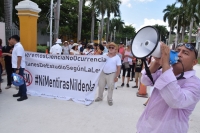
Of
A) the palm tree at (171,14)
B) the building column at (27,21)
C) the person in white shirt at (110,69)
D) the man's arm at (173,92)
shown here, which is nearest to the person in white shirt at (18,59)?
the building column at (27,21)

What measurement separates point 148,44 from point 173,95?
0.43 m

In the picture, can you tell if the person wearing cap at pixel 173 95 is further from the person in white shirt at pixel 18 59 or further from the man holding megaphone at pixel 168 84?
the person in white shirt at pixel 18 59

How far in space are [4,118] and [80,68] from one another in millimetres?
2143

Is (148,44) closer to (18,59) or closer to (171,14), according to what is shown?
(18,59)

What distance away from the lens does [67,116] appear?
12.7 ft

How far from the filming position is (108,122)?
Result: 3676 millimetres

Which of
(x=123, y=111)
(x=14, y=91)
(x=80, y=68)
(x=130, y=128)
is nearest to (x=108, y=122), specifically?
(x=130, y=128)

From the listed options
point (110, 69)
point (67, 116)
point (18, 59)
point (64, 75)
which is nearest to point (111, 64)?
point (110, 69)

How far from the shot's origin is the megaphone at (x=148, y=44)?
126 centimetres

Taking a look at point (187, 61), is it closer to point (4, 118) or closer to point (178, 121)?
point (178, 121)

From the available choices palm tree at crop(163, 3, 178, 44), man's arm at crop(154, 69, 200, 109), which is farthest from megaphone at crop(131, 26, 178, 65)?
palm tree at crop(163, 3, 178, 44)

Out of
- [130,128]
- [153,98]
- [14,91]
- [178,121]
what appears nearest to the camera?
[178,121]

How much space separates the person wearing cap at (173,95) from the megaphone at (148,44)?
0.05 metres

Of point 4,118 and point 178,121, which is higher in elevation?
point 178,121
